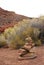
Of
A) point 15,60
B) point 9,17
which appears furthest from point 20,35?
point 9,17

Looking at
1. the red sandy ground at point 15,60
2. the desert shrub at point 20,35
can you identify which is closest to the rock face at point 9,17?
the desert shrub at point 20,35

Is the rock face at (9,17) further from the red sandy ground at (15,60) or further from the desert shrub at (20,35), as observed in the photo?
the red sandy ground at (15,60)

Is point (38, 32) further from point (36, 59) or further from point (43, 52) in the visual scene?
point (36, 59)

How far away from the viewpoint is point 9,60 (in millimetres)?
14844

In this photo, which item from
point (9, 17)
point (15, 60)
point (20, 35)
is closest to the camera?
point (15, 60)

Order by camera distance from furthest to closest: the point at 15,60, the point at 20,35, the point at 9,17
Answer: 1. the point at 9,17
2. the point at 20,35
3. the point at 15,60

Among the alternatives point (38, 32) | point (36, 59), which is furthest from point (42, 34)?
point (36, 59)

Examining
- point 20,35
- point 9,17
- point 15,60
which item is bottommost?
point 15,60

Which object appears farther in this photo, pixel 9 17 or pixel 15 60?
pixel 9 17

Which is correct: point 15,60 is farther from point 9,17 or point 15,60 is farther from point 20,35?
point 9,17

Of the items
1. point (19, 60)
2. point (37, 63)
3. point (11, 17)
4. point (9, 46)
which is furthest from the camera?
point (11, 17)

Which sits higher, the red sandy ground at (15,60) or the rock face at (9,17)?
the rock face at (9,17)

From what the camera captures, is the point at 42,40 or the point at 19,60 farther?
the point at 42,40

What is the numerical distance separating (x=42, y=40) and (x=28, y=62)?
235 inches
